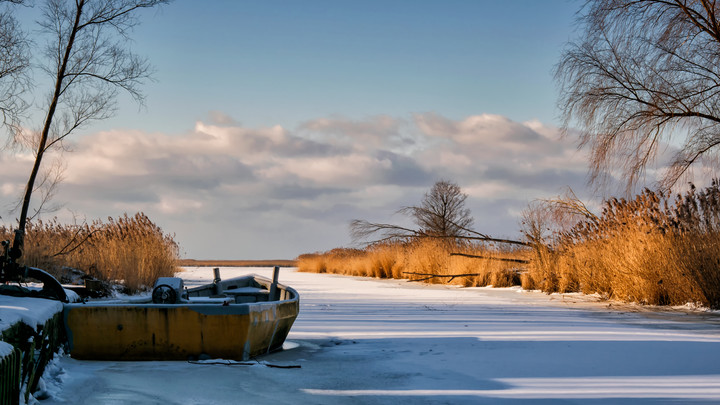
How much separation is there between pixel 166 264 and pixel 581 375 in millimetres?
13318

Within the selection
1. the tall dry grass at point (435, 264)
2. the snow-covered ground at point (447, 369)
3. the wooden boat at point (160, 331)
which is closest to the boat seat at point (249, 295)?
the snow-covered ground at point (447, 369)

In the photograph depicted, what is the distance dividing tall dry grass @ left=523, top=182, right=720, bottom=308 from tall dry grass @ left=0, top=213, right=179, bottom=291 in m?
10.2

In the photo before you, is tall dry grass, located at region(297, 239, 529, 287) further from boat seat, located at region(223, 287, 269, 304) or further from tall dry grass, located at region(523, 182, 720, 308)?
boat seat, located at region(223, 287, 269, 304)

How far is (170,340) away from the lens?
235 inches

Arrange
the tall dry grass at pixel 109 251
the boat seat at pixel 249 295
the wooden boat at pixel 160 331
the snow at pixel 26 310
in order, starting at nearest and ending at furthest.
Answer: the snow at pixel 26 310 < the wooden boat at pixel 160 331 < the boat seat at pixel 249 295 < the tall dry grass at pixel 109 251

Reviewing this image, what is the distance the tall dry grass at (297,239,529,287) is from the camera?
61.2 ft

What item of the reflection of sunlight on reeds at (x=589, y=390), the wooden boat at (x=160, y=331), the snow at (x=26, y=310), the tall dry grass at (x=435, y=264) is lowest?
the reflection of sunlight on reeds at (x=589, y=390)

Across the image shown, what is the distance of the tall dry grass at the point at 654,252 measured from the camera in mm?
11094

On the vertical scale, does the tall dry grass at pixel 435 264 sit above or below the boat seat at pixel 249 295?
above

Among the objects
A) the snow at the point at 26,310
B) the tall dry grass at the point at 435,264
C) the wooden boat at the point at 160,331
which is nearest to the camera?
the snow at the point at 26,310

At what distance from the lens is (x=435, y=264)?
2200 cm

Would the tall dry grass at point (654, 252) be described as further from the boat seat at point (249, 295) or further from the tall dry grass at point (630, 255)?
the boat seat at point (249, 295)

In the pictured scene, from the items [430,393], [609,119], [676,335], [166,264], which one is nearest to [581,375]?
[430,393]

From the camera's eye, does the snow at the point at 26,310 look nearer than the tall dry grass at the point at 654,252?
Yes
